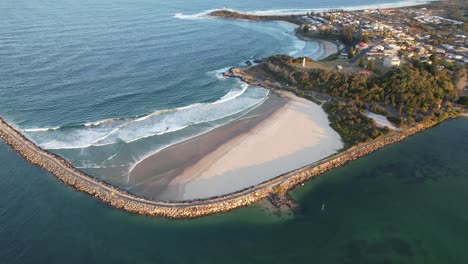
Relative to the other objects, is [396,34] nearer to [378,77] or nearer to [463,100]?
[463,100]

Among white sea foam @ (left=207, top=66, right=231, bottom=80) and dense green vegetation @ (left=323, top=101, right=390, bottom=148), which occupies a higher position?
white sea foam @ (left=207, top=66, right=231, bottom=80)

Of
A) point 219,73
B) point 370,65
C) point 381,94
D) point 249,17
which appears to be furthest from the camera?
point 249,17

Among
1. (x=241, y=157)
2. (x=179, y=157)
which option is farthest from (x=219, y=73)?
(x=179, y=157)

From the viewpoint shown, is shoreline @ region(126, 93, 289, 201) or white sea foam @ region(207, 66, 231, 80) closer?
shoreline @ region(126, 93, 289, 201)

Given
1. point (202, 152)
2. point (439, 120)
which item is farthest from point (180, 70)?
point (439, 120)

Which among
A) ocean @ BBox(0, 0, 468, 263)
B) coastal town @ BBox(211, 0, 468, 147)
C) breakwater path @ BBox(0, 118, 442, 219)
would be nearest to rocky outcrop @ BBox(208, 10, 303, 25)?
coastal town @ BBox(211, 0, 468, 147)

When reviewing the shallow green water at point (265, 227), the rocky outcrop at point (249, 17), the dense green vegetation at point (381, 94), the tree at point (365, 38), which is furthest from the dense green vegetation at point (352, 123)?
the rocky outcrop at point (249, 17)

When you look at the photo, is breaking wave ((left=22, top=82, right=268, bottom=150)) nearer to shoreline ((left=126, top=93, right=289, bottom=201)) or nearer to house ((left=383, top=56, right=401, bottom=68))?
shoreline ((left=126, top=93, right=289, bottom=201))
